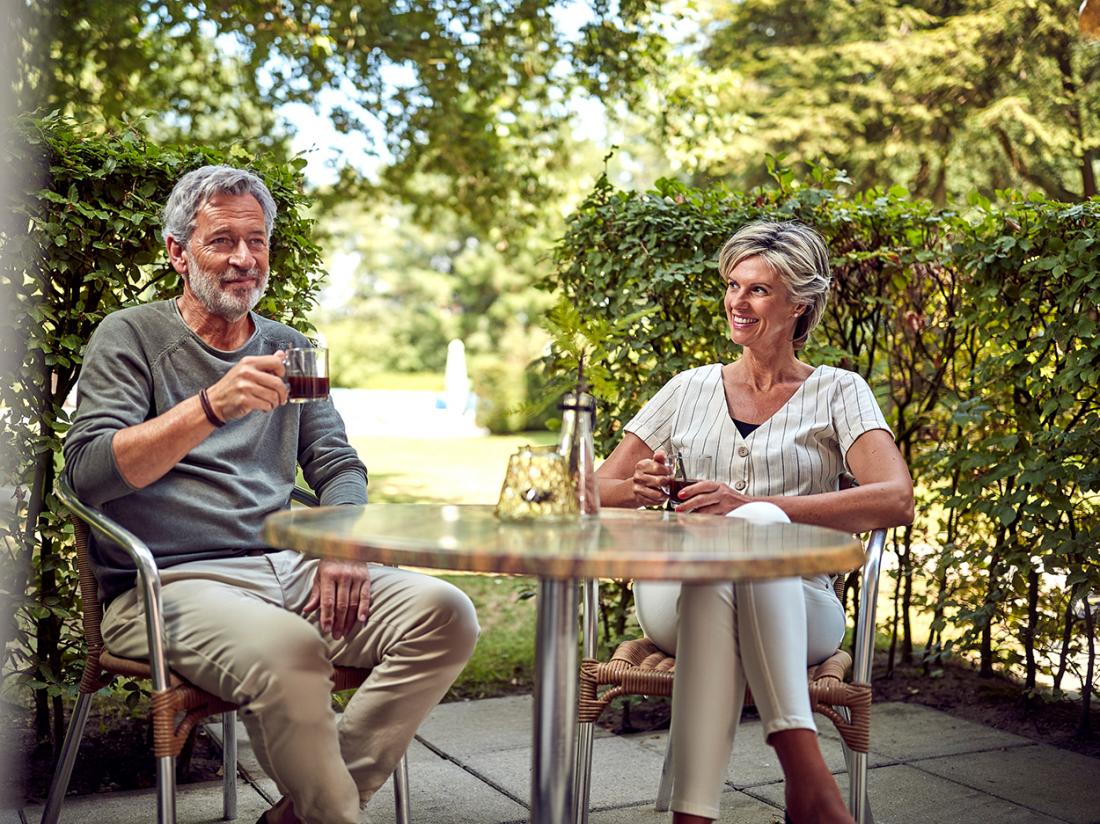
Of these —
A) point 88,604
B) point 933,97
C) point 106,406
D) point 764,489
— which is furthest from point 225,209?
point 933,97

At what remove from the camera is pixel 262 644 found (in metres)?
2.13

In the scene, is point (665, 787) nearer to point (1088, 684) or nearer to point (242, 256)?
point (1088, 684)

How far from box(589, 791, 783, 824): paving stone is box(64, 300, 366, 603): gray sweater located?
3.50ft

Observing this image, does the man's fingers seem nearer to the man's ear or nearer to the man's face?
the man's face

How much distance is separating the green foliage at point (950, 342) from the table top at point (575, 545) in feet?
4.37

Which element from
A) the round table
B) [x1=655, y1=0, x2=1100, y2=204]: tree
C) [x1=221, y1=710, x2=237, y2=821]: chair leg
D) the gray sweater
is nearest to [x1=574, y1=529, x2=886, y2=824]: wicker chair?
the round table

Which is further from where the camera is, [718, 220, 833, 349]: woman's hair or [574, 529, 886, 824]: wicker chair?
[718, 220, 833, 349]: woman's hair

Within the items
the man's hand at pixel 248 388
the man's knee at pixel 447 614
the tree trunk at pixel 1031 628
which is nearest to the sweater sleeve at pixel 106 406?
the man's hand at pixel 248 388

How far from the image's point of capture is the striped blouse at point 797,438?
2.75 metres

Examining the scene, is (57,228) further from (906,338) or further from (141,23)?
(141,23)

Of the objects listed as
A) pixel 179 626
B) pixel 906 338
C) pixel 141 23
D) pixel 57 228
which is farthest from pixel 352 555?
pixel 141 23

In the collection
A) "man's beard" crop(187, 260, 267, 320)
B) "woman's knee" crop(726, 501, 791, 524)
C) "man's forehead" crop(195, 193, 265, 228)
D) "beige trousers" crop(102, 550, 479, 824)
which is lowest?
"beige trousers" crop(102, 550, 479, 824)

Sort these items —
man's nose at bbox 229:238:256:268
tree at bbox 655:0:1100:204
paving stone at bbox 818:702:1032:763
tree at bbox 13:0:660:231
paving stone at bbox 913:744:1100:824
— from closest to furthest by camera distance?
man's nose at bbox 229:238:256:268 < paving stone at bbox 913:744:1100:824 < paving stone at bbox 818:702:1032:763 < tree at bbox 13:0:660:231 < tree at bbox 655:0:1100:204

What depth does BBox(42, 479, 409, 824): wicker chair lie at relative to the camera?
2.11 m
